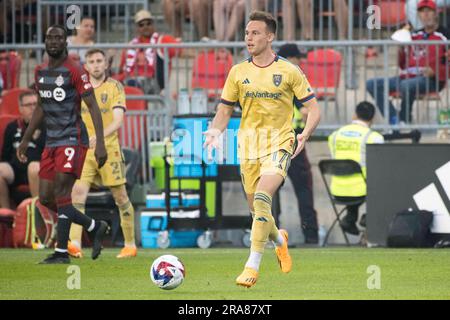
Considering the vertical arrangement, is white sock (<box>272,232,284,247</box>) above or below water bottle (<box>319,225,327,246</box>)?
above

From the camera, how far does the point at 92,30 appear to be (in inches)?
799

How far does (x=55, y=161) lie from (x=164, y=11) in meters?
8.15

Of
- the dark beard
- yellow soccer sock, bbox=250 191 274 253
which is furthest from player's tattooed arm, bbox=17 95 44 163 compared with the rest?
yellow soccer sock, bbox=250 191 274 253

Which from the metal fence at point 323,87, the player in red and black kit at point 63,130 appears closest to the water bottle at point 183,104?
the metal fence at point 323,87

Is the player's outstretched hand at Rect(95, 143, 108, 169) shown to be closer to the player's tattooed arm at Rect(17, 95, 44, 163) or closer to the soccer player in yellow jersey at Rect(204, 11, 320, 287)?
the player's tattooed arm at Rect(17, 95, 44, 163)

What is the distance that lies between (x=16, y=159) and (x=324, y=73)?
476 centimetres

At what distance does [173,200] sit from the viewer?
18.3 m

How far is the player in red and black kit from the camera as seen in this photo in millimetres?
13797

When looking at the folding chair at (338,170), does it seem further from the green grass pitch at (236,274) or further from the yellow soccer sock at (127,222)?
the yellow soccer sock at (127,222)

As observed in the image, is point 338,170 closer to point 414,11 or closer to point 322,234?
point 322,234

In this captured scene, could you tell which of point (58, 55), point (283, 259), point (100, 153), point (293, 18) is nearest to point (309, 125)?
point (283, 259)

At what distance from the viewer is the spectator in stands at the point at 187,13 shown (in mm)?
20938

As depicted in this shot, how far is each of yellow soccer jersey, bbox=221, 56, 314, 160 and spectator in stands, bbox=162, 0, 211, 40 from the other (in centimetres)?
897
